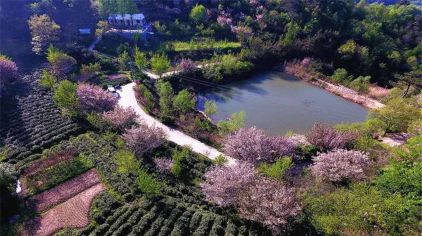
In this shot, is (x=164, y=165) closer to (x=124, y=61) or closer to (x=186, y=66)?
(x=186, y=66)

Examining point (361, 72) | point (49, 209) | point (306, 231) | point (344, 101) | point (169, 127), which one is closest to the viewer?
point (306, 231)

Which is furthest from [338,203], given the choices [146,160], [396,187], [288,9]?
[288,9]

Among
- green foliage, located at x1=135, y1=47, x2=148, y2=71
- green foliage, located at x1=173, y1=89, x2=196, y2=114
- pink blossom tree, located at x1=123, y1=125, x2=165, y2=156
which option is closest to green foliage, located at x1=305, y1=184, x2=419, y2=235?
pink blossom tree, located at x1=123, y1=125, x2=165, y2=156

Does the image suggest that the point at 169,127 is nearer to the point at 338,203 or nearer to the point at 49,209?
the point at 49,209

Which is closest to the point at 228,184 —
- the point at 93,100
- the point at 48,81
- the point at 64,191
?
the point at 64,191

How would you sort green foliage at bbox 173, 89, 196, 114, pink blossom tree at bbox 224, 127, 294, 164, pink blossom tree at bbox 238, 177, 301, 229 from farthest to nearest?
green foliage at bbox 173, 89, 196, 114 < pink blossom tree at bbox 224, 127, 294, 164 < pink blossom tree at bbox 238, 177, 301, 229

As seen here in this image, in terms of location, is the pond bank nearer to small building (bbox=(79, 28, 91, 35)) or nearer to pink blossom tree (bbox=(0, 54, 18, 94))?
small building (bbox=(79, 28, 91, 35))
